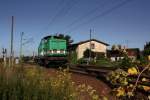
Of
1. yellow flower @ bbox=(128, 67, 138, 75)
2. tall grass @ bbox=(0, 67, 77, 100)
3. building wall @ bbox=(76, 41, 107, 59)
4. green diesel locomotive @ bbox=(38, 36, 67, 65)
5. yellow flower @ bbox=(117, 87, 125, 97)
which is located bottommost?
tall grass @ bbox=(0, 67, 77, 100)

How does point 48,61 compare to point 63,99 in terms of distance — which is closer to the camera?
point 63,99

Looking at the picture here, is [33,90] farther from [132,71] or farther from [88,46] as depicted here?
[88,46]

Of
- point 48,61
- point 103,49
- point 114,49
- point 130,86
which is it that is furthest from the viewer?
point 103,49

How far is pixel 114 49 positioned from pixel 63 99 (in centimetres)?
303

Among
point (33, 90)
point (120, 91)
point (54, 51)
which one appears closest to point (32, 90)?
point (33, 90)

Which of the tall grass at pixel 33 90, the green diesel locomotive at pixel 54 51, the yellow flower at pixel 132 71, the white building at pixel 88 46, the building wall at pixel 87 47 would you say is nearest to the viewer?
the yellow flower at pixel 132 71

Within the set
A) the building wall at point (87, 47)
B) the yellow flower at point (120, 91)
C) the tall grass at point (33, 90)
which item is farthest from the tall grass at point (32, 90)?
the building wall at point (87, 47)

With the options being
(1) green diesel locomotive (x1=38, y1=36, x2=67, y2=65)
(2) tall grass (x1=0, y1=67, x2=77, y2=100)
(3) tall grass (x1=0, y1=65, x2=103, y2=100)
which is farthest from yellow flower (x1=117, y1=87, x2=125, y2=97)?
(1) green diesel locomotive (x1=38, y1=36, x2=67, y2=65)

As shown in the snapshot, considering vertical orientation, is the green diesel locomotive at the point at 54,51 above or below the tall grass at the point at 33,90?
above

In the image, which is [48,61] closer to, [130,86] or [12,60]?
[12,60]

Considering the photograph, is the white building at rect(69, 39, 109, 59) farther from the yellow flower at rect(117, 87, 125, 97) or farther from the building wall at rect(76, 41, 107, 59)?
the yellow flower at rect(117, 87, 125, 97)

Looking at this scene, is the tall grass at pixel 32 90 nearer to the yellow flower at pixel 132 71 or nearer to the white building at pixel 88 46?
the yellow flower at pixel 132 71

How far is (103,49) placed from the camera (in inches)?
3027

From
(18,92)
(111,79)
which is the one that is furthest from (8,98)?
(111,79)
